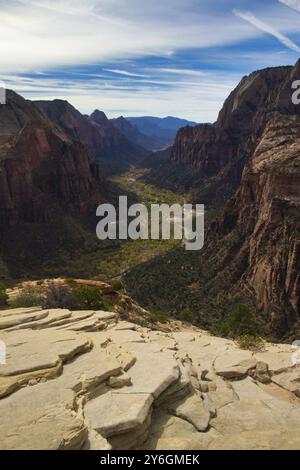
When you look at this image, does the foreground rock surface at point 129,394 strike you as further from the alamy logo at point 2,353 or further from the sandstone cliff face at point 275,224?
the sandstone cliff face at point 275,224

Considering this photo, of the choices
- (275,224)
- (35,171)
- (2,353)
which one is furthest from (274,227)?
(35,171)

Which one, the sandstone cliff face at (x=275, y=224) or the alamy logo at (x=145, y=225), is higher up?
the sandstone cliff face at (x=275, y=224)

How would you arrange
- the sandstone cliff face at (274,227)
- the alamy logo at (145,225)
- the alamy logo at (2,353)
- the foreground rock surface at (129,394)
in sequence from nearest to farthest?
1. the foreground rock surface at (129,394)
2. the alamy logo at (2,353)
3. the sandstone cliff face at (274,227)
4. the alamy logo at (145,225)

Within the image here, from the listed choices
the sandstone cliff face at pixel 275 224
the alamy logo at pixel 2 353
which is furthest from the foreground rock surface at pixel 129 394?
the sandstone cliff face at pixel 275 224

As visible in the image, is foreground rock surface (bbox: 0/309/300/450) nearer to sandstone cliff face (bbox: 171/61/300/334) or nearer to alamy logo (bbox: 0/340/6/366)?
alamy logo (bbox: 0/340/6/366)

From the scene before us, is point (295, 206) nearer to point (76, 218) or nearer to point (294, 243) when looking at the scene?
point (294, 243)

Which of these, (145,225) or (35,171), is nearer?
(35,171)

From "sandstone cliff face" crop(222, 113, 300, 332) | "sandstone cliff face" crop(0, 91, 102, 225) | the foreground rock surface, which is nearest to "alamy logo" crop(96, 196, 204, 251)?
"sandstone cliff face" crop(0, 91, 102, 225)

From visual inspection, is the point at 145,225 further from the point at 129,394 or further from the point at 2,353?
the point at 129,394
